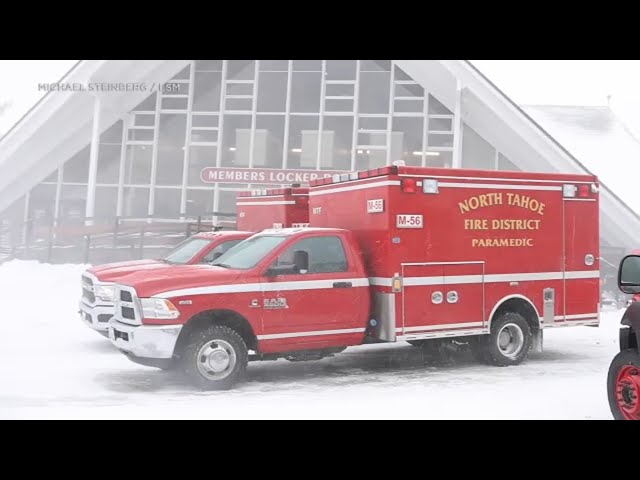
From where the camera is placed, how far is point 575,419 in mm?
6305

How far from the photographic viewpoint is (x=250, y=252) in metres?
8.32

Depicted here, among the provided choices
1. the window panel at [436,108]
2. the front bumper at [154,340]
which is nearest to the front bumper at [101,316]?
the front bumper at [154,340]

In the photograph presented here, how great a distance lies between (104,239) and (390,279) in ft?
44.2

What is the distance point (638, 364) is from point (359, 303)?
11.5 feet

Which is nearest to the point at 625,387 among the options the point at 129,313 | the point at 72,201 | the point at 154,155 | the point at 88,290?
the point at 129,313

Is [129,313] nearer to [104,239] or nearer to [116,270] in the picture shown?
[116,270]

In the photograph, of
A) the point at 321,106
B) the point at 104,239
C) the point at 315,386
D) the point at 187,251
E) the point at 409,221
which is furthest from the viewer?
the point at 321,106

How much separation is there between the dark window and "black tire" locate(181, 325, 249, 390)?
1.21 meters

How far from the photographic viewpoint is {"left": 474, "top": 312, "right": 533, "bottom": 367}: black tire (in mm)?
9000

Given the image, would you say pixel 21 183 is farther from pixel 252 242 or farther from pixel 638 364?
pixel 638 364

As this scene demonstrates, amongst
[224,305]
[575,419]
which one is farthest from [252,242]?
[575,419]

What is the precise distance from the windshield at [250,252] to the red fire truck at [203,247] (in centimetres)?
80

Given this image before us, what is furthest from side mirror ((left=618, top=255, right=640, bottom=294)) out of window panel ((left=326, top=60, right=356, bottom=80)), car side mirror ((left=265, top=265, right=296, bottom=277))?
window panel ((left=326, top=60, right=356, bottom=80))

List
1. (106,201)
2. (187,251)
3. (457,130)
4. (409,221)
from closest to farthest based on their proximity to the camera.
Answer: (409,221) → (187,251) → (457,130) → (106,201)
